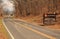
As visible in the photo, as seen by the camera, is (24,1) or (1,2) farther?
(1,2)

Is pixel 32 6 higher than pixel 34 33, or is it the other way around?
pixel 34 33

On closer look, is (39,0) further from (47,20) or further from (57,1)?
(47,20)

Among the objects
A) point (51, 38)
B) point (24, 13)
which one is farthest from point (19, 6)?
point (51, 38)

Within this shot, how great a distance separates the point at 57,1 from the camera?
74.4 metres

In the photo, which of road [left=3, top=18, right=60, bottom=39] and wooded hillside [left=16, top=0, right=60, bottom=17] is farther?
wooded hillside [left=16, top=0, right=60, bottom=17]

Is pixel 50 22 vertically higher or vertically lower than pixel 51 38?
lower

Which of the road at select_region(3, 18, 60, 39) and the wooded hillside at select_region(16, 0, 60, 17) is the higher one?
the road at select_region(3, 18, 60, 39)

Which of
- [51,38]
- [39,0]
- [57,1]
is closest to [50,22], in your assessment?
[51,38]

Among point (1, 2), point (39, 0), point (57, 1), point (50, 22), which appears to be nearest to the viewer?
point (50, 22)

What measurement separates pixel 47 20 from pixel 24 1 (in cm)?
6899

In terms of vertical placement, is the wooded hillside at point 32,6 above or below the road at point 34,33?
below

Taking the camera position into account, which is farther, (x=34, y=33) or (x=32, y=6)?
(x=32, y=6)

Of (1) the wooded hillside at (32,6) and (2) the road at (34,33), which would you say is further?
(1) the wooded hillside at (32,6)

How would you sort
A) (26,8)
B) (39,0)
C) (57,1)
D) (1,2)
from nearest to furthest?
1. (57,1)
2. (39,0)
3. (26,8)
4. (1,2)
